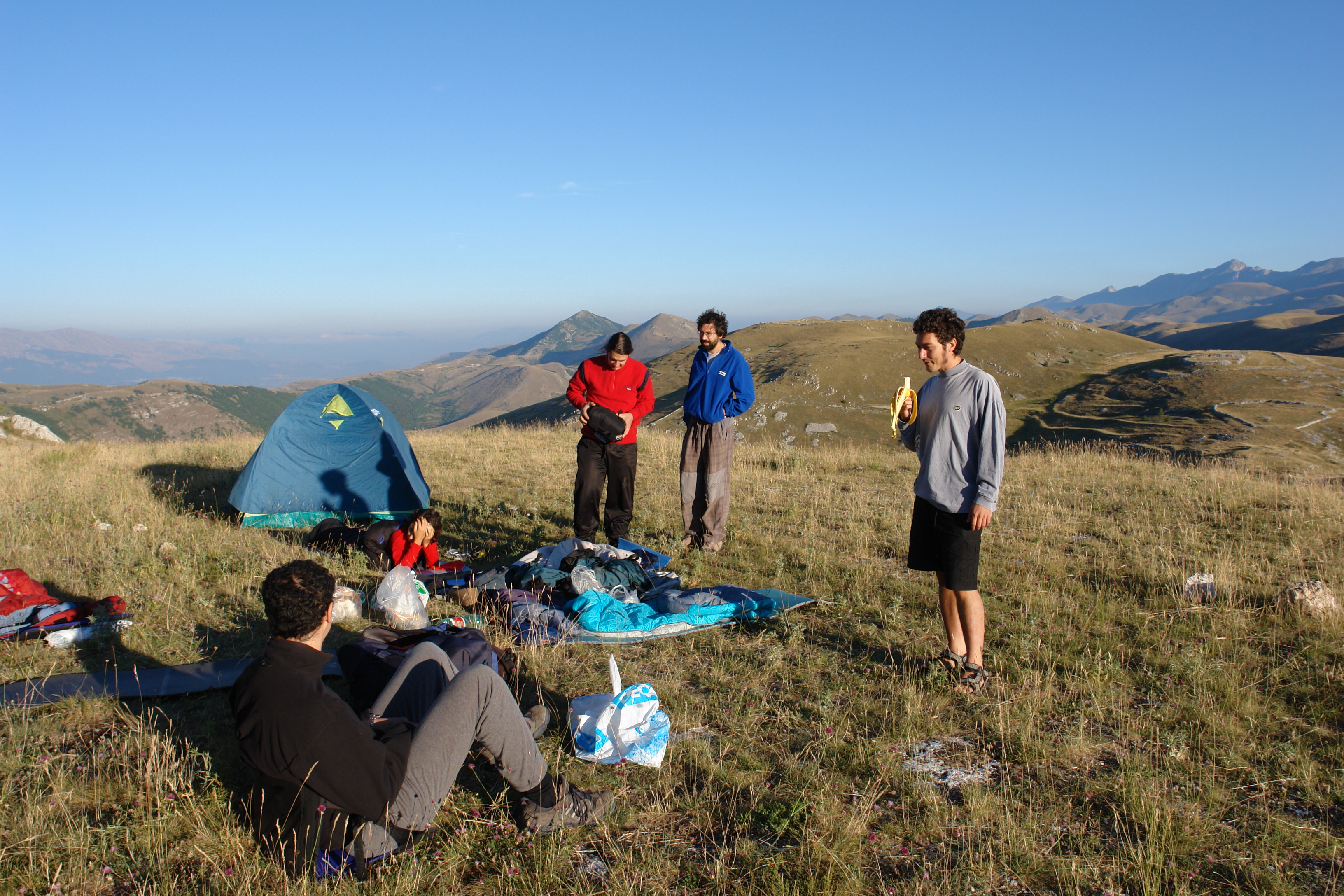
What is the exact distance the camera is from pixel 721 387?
7047 mm

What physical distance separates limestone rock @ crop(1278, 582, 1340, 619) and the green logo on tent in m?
9.99

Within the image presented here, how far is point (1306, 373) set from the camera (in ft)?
129

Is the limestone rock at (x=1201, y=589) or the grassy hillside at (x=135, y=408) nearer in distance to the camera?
the limestone rock at (x=1201, y=589)

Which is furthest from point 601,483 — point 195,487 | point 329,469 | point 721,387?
point 195,487

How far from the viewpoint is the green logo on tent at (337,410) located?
9.22 metres

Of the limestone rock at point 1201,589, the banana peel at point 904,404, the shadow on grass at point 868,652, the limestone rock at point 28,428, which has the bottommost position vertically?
the shadow on grass at point 868,652

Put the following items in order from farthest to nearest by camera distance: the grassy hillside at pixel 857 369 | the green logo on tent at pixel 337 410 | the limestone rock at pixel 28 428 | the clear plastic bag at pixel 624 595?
the grassy hillside at pixel 857 369 → the limestone rock at pixel 28 428 → the green logo on tent at pixel 337 410 → the clear plastic bag at pixel 624 595

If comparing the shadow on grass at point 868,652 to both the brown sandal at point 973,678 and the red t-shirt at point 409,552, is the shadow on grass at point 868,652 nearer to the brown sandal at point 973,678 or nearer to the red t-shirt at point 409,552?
the brown sandal at point 973,678

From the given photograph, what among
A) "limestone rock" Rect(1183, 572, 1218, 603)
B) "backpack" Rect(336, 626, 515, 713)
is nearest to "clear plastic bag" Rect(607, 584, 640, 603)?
"backpack" Rect(336, 626, 515, 713)

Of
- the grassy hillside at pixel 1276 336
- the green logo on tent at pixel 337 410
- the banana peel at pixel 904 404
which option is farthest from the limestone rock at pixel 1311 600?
the grassy hillside at pixel 1276 336

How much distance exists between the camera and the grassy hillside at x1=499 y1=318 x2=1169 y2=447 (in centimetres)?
4119

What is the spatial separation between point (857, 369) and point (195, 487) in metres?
42.3

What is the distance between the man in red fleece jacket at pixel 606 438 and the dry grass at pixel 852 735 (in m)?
0.84

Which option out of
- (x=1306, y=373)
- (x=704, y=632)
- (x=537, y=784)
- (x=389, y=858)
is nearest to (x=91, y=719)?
(x=389, y=858)
